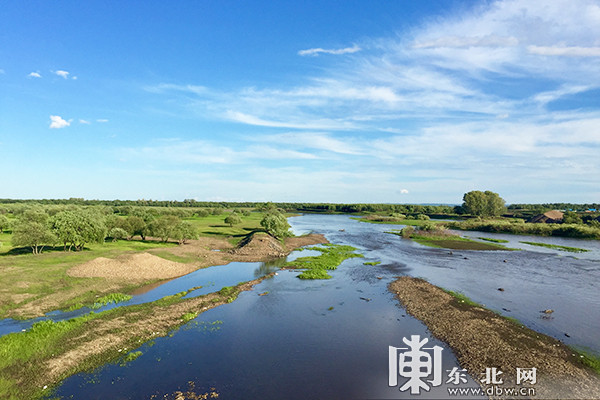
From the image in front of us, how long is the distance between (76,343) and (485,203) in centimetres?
20221

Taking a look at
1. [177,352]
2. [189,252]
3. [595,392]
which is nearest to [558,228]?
[595,392]

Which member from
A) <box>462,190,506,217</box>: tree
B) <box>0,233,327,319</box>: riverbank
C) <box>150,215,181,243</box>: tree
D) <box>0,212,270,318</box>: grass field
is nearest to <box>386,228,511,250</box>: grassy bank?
<box>0,233,327,319</box>: riverbank

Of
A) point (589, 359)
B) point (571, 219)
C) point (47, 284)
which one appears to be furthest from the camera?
point (571, 219)

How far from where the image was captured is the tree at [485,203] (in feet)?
579

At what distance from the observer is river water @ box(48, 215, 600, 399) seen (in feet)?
61.6

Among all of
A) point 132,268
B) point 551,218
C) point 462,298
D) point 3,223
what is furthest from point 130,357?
point 551,218

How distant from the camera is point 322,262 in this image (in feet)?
183

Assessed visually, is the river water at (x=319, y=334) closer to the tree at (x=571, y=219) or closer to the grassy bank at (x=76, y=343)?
the grassy bank at (x=76, y=343)

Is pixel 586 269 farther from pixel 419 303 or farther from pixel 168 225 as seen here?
pixel 168 225

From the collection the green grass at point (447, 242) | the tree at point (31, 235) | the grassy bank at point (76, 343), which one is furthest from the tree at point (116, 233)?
the green grass at point (447, 242)

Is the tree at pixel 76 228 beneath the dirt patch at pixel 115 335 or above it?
above

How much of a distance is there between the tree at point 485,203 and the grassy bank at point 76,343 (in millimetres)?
190556

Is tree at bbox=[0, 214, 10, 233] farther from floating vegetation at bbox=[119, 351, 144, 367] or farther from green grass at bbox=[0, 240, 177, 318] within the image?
floating vegetation at bbox=[119, 351, 144, 367]

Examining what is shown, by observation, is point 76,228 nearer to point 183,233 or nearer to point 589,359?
point 183,233
